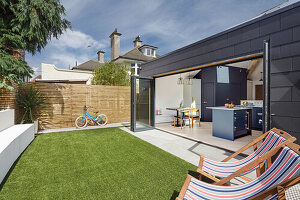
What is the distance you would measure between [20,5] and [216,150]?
7342 millimetres

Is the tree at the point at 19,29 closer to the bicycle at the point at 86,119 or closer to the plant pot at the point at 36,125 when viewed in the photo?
the plant pot at the point at 36,125

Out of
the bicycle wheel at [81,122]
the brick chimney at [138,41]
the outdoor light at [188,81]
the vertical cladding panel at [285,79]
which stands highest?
the brick chimney at [138,41]

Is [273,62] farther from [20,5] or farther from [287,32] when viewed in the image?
[20,5]

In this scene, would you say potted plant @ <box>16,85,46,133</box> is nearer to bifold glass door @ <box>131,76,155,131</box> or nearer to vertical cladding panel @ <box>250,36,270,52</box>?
bifold glass door @ <box>131,76,155,131</box>

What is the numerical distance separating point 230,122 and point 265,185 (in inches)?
158

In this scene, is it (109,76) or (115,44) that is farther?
(115,44)

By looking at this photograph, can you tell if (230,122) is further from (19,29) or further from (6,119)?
(19,29)

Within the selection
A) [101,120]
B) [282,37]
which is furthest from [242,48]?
[101,120]

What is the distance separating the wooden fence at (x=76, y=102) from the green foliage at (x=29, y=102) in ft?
0.70

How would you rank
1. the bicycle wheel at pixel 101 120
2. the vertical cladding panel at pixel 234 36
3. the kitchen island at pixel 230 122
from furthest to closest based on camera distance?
the bicycle wheel at pixel 101 120, the kitchen island at pixel 230 122, the vertical cladding panel at pixel 234 36

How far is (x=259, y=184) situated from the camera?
1541 mm

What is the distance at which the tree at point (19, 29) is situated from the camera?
15.0 ft

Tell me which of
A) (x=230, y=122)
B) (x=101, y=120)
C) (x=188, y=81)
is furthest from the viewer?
(x=188, y=81)

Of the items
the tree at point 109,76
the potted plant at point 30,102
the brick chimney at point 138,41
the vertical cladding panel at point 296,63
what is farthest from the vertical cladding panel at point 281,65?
the brick chimney at point 138,41
